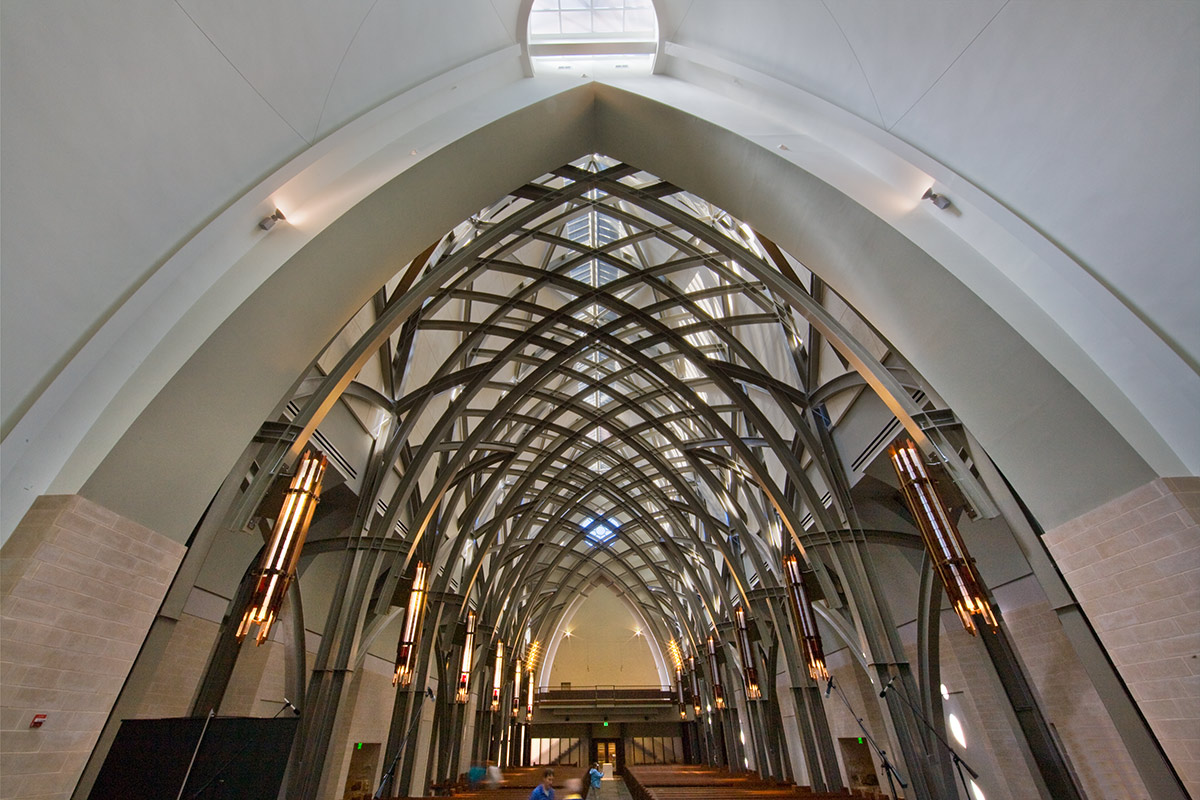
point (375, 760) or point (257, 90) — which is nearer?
point (257, 90)

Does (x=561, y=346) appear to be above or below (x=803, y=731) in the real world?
above

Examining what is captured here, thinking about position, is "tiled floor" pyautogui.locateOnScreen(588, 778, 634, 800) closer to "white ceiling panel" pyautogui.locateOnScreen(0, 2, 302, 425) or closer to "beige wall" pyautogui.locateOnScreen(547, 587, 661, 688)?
"beige wall" pyautogui.locateOnScreen(547, 587, 661, 688)

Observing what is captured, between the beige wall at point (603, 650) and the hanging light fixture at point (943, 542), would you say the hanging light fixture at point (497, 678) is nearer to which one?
the beige wall at point (603, 650)

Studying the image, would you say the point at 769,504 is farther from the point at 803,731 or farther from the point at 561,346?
the point at 561,346

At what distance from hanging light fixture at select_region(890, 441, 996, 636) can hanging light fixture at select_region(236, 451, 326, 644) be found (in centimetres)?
945

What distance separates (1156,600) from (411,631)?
1467cm

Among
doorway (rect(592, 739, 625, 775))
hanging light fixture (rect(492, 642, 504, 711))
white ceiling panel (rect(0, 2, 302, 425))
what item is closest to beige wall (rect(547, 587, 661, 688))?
doorway (rect(592, 739, 625, 775))

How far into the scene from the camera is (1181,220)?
11.9 feet

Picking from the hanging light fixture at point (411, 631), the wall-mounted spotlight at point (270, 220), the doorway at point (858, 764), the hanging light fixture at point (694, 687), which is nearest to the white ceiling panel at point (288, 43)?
the wall-mounted spotlight at point (270, 220)

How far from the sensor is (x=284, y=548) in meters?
7.96

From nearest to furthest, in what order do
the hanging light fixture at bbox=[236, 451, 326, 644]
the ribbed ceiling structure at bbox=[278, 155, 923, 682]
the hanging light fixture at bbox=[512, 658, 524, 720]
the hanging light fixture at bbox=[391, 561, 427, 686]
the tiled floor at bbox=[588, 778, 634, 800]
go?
the hanging light fixture at bbox=[236, 451, 326, 644], the ribbed ceiling structure at bbox=[278, 155, 923, 682], the hanging light fixture at bbox=[391, 561, 427, 686], the tiled floor at bbox=[588, 778, 634, 800], the hanging light fixture at bbox=[512, 658, 524, 720]

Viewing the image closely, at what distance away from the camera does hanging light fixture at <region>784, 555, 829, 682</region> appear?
523 inches

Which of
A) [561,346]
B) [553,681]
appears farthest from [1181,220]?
[553,681]

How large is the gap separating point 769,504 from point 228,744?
16991 mm
